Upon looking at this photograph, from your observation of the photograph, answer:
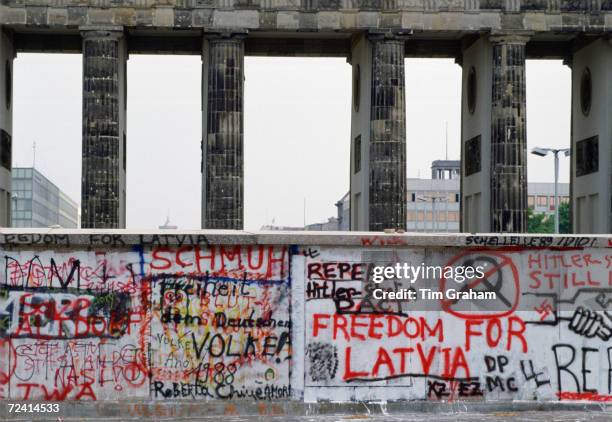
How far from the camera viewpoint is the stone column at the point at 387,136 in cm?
5434

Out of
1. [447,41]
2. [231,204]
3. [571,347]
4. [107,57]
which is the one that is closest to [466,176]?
[447,41]

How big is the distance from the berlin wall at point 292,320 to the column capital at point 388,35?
35.1 metres

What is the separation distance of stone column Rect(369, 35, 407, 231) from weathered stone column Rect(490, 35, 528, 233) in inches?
170

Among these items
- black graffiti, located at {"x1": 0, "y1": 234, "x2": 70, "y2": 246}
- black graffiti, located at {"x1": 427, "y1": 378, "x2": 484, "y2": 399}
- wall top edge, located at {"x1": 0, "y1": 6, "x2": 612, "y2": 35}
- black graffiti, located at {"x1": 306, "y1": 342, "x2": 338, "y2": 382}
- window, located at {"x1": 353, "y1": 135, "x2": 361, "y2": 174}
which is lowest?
black graffiti, located at {"x1": 427, "y1": 378, "x2": 484, "y2": 399}

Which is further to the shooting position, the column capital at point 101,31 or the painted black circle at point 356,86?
the painted black circle at point 356,86

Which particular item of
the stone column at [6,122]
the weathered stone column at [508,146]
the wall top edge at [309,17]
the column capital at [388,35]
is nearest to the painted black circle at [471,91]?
the weathered stone column at [508,146]

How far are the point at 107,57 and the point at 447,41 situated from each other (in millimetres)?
17800

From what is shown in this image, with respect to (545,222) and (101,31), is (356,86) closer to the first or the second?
(101,31)

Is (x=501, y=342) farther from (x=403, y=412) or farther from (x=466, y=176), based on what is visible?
(x=466, y=176)

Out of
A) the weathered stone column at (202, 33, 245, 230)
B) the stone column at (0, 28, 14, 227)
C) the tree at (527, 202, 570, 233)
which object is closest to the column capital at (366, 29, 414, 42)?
the weathered stone column at (202, 33, 245, 230)

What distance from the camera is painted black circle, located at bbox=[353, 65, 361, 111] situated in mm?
59000
